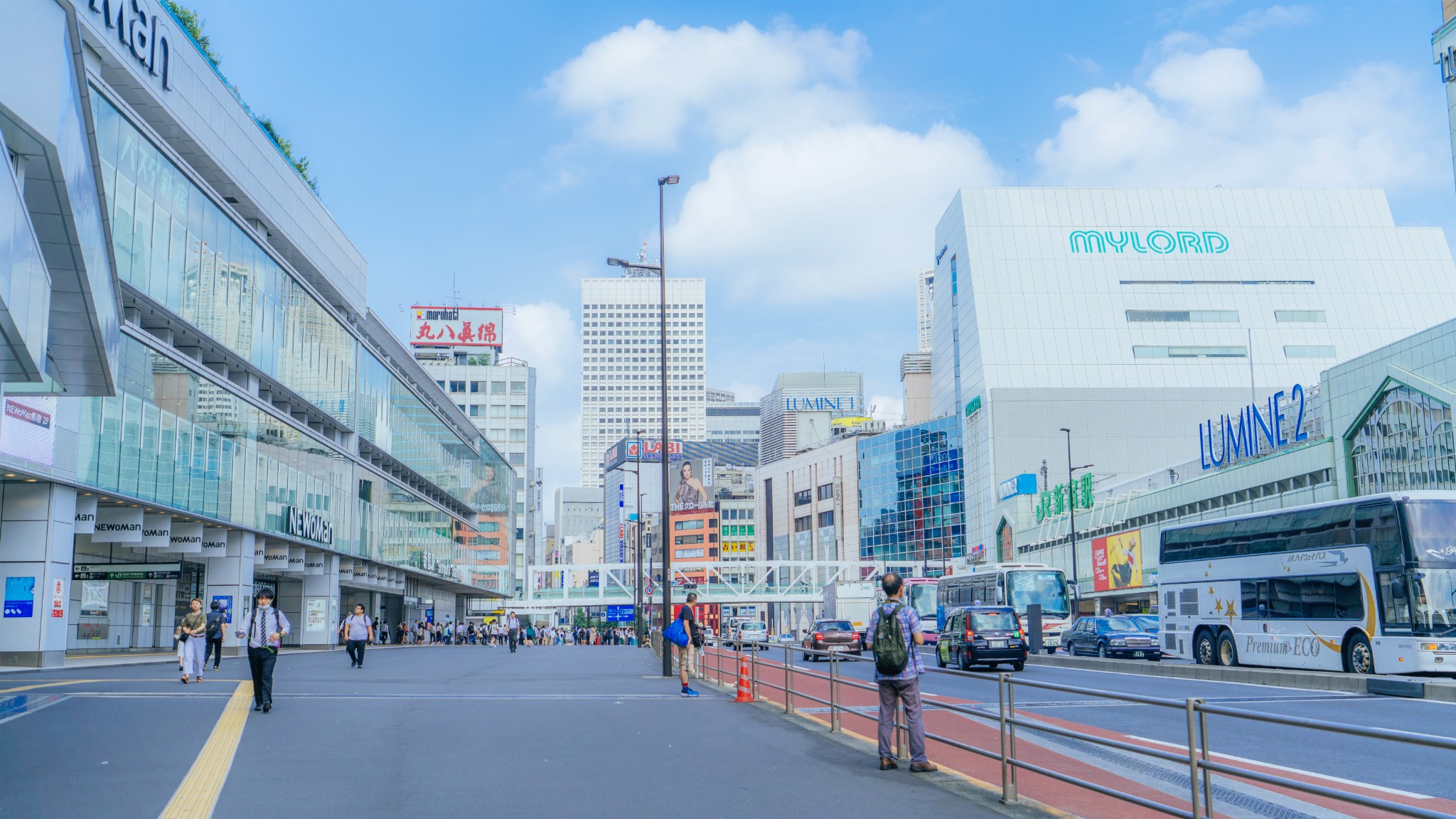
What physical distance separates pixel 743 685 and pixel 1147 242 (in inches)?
3842

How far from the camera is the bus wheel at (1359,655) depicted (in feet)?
78.7

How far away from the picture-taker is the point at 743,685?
1894cm

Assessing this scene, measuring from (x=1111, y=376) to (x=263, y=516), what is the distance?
79223mm

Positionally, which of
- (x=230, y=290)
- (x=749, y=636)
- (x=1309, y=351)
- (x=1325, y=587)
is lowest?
(x=749, y=636)

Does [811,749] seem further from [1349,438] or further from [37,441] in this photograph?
[1349,438]

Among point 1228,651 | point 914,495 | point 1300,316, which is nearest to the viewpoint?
point 1228,651

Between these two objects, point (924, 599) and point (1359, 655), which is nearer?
point (1359, 655)

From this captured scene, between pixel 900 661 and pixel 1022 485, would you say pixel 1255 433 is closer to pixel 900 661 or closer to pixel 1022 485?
pixel 1022 485

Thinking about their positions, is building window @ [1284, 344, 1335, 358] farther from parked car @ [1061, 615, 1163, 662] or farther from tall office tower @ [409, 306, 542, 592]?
tall office tower @ [409, 306, 542, 592]

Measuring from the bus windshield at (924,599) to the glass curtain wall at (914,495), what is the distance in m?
66.1

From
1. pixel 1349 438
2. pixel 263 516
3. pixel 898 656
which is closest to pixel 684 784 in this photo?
pixel 898 656

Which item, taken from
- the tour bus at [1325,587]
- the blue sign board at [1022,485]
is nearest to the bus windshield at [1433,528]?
the tour bus at [1325,587]

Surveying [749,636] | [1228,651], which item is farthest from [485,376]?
[1228,651]

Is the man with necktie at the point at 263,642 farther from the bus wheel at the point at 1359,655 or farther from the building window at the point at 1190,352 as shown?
the building window at the point at 1190,352
